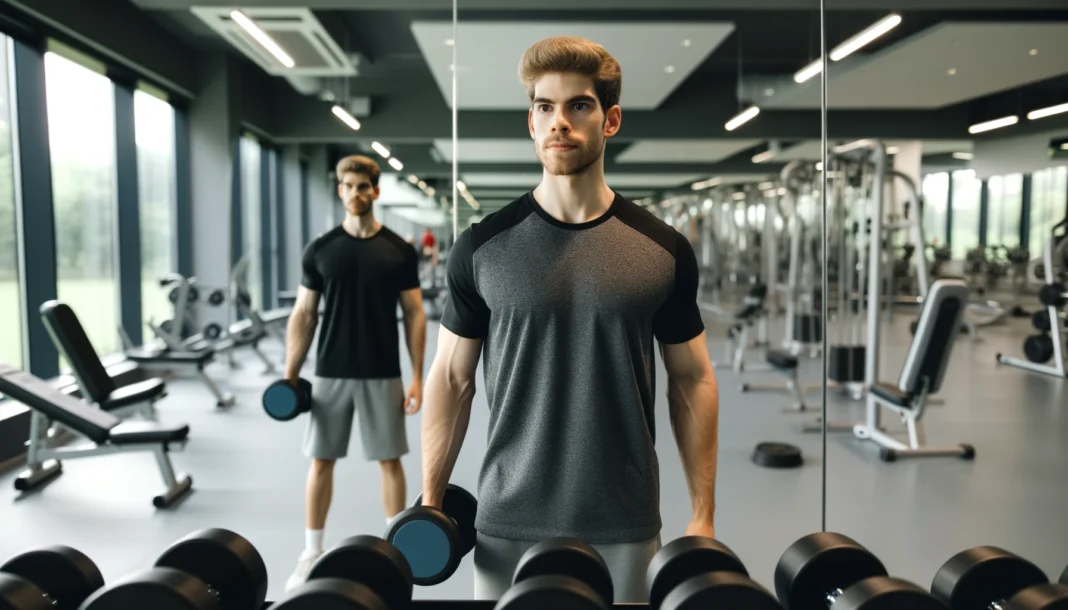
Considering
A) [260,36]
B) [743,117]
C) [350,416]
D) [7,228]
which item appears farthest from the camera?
[743,117]

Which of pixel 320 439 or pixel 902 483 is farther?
pixel 902 483

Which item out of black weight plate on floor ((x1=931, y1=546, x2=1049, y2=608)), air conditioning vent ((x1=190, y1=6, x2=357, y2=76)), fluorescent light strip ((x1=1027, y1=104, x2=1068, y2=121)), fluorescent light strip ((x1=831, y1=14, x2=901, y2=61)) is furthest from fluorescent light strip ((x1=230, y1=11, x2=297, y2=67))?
fluorescent light strip ((x1=1027, y1=104, x2=1068, y2=121))

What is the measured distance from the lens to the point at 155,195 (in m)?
5.93

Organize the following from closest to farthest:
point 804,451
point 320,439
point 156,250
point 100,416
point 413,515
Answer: point 413,515
point 320,439
point 100,416
point 804,451
point 156,250

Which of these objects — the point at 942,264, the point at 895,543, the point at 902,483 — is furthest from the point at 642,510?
Answer: the point at 942,264

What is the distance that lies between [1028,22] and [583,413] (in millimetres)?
4988

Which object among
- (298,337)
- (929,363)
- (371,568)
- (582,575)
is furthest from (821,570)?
(929,363)

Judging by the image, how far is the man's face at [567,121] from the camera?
92 centimetres

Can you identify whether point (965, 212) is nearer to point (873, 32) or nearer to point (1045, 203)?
point (1045, 203)

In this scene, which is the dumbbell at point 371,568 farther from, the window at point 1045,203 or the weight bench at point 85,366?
the window at point 1045,203

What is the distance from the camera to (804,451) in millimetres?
3711

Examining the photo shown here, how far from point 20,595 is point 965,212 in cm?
1379

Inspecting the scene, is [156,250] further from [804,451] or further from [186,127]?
[804,451]

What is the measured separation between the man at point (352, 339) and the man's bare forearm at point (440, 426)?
3.98 ft
